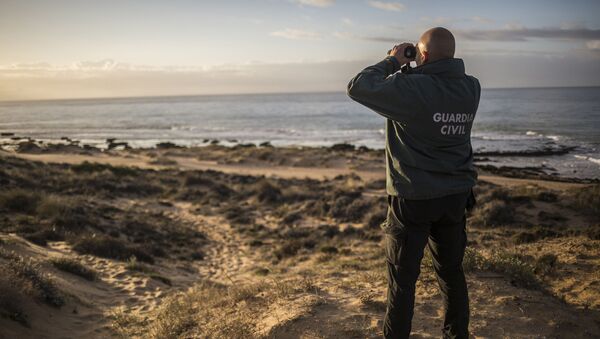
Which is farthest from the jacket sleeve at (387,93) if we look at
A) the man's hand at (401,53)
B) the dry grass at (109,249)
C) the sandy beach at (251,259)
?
the dry grass at (109,249)

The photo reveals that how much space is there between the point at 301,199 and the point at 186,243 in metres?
6.53

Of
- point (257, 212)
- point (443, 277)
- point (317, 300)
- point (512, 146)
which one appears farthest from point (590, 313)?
point (512, 146)

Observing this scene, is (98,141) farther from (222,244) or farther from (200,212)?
(222,244)

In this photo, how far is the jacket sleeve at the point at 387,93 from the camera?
99.7 inches

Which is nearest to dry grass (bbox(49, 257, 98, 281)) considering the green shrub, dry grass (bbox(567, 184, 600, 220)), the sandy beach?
the sandy beach

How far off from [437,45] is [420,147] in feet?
2.19

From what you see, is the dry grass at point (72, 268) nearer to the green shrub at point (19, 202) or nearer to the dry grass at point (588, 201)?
the green shrub at point (19, 202)

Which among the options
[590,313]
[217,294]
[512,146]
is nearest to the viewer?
[590,313]

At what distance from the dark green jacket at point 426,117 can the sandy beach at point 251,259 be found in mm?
1992

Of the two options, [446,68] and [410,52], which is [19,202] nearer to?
[410,52]

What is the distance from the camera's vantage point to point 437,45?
8.64 feet

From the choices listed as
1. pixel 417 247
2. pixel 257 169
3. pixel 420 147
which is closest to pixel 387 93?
pixel 420 147

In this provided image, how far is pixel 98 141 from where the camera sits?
2035 inches

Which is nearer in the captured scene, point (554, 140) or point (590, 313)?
point (590, 313)
